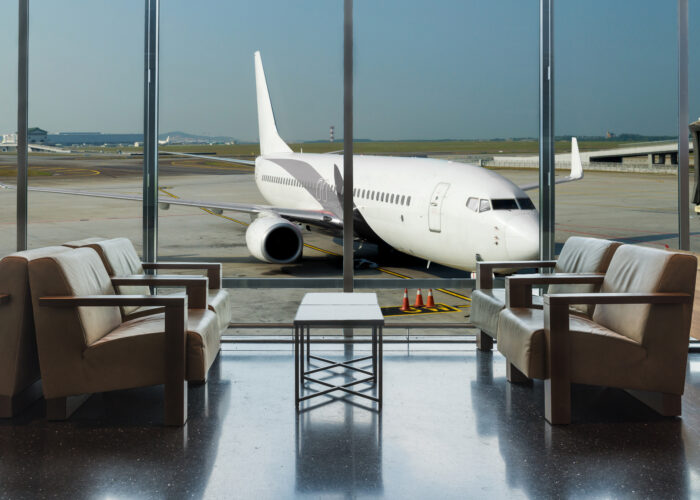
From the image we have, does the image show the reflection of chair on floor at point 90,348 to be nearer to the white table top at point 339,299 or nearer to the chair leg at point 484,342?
the white table top at point 339,299

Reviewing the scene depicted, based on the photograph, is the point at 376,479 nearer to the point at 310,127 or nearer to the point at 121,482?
the point at 121,482

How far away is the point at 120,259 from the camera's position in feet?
10.5

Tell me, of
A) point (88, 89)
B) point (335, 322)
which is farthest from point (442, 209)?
point (335, 322)

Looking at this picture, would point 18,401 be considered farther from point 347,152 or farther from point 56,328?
point 347,152

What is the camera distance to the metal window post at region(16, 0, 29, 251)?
12.6 feet

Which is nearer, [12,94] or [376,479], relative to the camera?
[376,479]

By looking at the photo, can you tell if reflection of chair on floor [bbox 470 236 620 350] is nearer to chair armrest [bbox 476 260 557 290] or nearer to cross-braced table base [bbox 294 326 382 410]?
chair armrest [bbox 476 260 557 290]

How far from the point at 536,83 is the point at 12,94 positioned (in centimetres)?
333

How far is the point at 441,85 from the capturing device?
15.2 ft

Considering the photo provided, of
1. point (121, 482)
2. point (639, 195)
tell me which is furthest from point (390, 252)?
point (639, 195)

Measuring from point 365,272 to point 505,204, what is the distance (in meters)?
1.79

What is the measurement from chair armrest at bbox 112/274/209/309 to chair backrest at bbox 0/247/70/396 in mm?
521

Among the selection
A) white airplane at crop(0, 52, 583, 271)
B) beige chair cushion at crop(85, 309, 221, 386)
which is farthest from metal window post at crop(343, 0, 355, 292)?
beige chair cushion at crop(85, 309, 221, 386)

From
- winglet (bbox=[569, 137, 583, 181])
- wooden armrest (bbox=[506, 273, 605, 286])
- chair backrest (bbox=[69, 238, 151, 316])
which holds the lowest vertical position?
wooden armrest (bbox=[506, 273, 605, 286])
